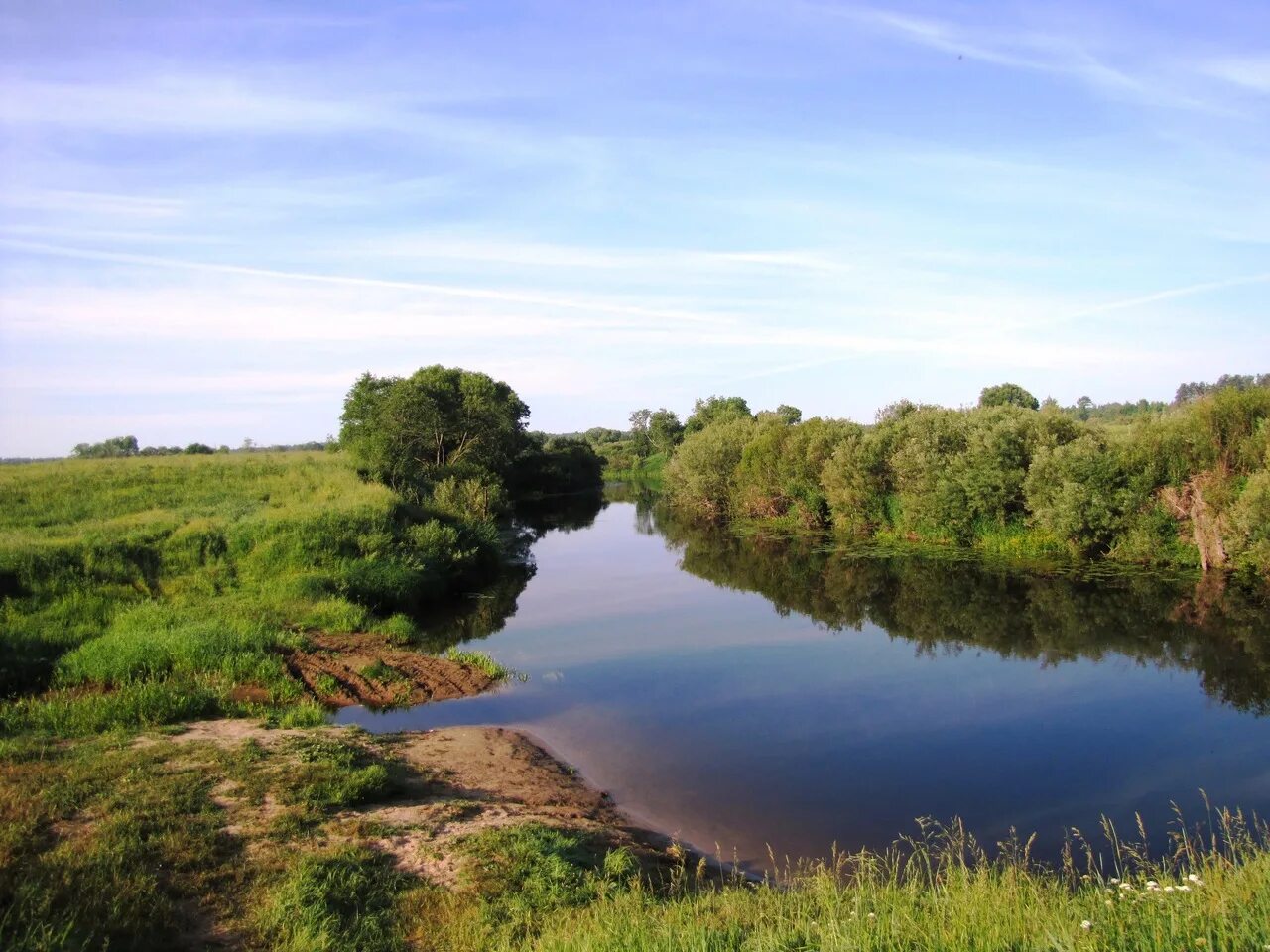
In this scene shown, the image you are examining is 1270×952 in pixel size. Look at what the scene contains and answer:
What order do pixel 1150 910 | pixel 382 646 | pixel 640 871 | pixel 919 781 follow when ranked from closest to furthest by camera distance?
pixel 1150 910
pixel 640 871
pixel 919 781
pixel 382 646

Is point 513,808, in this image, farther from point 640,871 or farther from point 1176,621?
point 1176,621

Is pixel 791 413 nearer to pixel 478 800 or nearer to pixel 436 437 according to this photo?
pixel 436 437

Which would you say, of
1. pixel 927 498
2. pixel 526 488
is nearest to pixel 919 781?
pixel 927 498

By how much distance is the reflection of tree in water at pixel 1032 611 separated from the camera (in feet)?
56.2

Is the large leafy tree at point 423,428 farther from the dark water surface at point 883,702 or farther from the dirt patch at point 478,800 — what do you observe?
the dirt patch at point 478,800

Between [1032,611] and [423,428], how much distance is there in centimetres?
2966

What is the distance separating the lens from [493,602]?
25.7 m

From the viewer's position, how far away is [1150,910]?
459 cm

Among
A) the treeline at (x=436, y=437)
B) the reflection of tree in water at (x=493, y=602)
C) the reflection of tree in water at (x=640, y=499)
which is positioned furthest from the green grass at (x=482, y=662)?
the reflection of tree in water at (x=640, y=499)

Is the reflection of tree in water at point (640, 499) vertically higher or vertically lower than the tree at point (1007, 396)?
lower

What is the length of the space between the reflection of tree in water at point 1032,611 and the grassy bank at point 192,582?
34.8 feet

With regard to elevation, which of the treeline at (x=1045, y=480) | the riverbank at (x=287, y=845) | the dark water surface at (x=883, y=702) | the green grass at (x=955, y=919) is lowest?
the dark water surface at (x=883, y=702)

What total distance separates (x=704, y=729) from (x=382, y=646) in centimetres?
762

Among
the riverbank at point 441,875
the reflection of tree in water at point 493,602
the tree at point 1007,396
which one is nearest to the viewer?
the riverbank at point 441,875
